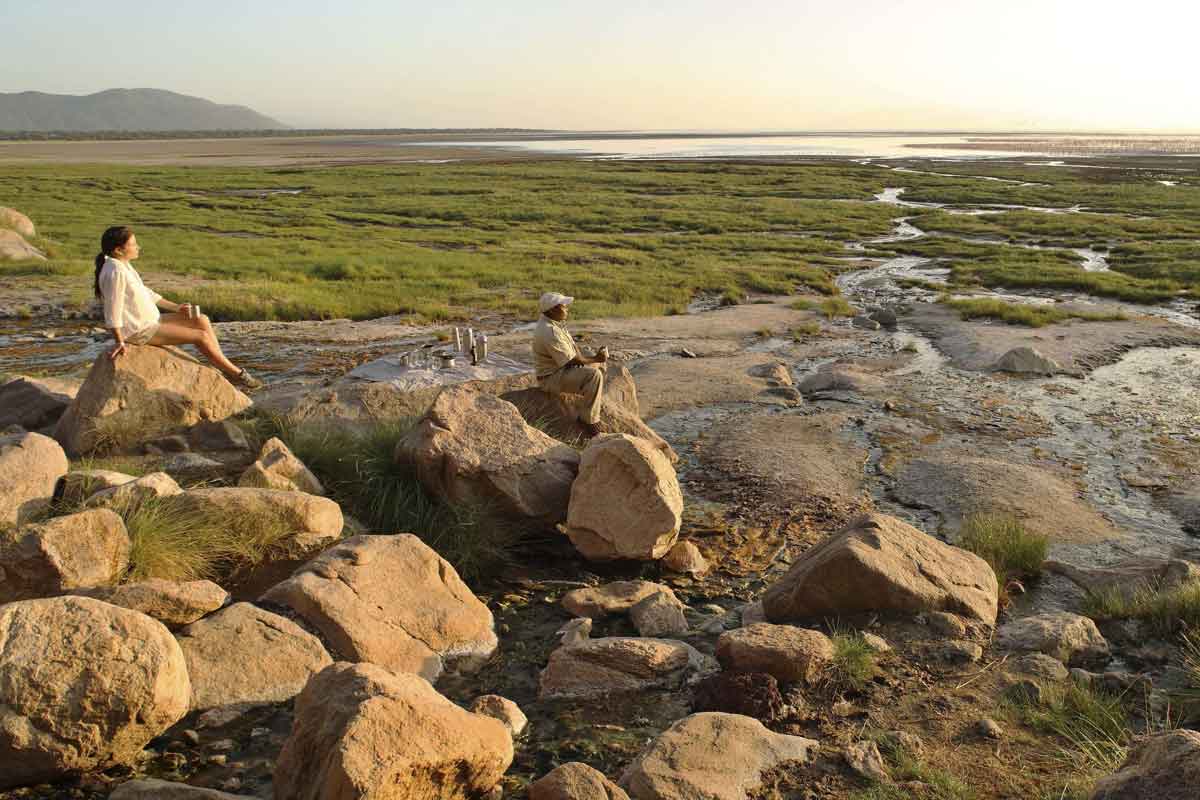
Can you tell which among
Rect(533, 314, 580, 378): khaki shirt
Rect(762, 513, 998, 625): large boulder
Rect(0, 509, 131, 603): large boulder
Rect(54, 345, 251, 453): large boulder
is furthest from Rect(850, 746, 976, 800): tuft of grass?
Rect(54, 345, 251, 453): large boulder

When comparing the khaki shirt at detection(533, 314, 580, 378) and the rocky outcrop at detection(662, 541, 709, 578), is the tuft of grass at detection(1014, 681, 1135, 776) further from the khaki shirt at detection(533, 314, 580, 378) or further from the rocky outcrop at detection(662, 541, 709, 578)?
the khaki shirt at detection(533, 314, 580, 378)

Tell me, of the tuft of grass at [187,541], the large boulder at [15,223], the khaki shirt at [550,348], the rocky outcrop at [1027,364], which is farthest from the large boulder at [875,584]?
the large boulder at [15,223]

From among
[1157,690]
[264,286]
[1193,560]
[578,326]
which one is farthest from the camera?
[264,286]

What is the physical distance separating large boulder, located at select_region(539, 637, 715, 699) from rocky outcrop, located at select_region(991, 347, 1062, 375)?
12.4 metres

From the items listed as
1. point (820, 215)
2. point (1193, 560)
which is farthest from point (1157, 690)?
point (820, 215)

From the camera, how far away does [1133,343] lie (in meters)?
19.8

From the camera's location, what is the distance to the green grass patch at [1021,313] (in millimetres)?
22172

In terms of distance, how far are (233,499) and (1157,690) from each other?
23.7 feet

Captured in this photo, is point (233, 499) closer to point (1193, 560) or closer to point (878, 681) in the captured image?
point (878, 681)

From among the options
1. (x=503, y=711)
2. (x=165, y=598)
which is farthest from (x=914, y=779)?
(x=165, y=598)

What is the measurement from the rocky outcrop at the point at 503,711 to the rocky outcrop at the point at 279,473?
3.29 metres

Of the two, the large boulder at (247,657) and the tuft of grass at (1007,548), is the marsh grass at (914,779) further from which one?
the large boulder at (247,657)

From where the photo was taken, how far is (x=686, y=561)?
9086 millimetres

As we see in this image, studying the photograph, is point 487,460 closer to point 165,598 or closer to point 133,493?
point 133,493
